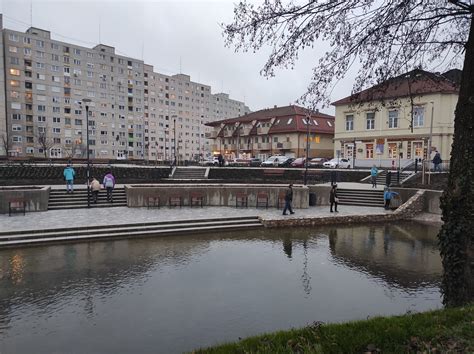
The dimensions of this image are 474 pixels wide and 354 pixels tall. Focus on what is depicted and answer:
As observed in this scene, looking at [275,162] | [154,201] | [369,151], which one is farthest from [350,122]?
[154,201]

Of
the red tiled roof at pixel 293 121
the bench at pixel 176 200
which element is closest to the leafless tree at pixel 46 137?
the red tiled roof at pixel 293 121

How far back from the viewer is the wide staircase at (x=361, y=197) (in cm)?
2050

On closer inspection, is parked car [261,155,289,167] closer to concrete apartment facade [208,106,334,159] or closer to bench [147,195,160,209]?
concrete apartment facade [208,106,334,159]

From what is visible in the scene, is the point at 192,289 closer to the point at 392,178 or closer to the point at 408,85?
the point at 408,85

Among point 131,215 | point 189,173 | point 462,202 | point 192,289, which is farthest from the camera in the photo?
point 189,173

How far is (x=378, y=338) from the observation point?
13.3 feet

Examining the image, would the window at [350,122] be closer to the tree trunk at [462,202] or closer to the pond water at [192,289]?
the pond water at [192,289]

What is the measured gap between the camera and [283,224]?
1478cm

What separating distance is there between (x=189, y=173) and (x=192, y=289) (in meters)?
24.0

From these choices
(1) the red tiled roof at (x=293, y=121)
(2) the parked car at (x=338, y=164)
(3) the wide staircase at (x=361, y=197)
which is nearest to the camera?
(3) the wide staircase at (x=361, y=197)

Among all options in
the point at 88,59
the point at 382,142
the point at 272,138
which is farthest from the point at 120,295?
the point at 88,59

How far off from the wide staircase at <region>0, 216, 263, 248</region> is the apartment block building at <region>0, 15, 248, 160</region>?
40.9 metres

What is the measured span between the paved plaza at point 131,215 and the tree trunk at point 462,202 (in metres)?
10.1

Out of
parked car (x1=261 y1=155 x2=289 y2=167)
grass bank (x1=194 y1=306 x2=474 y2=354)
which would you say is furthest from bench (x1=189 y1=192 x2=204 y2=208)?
parked car (x1=261 y1=155 x2=289 y2=167)
